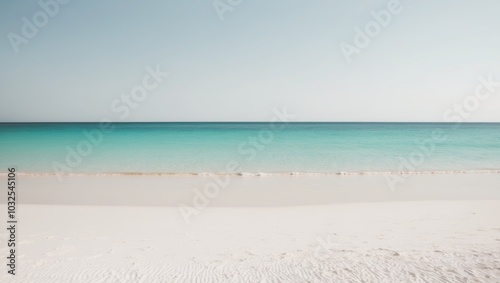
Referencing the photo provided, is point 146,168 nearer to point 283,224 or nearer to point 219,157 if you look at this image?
point 219,157

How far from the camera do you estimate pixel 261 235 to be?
6.36 m

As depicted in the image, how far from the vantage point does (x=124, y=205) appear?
9.26 meters

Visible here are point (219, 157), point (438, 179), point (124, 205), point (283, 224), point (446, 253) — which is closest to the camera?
point (446, 253)

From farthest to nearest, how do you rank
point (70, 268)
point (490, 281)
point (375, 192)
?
point (375, 192) → point (70, 268) → point (490, 281)

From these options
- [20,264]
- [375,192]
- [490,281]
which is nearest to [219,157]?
[375,192]

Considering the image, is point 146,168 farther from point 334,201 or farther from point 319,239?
point 319,239

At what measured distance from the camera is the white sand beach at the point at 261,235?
169 inches

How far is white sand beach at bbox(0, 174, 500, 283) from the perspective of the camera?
14.1ft

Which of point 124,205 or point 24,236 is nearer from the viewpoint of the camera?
point 24,236

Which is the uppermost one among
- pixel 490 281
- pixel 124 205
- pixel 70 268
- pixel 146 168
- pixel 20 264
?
pixel 146 168

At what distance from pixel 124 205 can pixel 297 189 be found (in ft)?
20.6

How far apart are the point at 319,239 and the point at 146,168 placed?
44.8 feet

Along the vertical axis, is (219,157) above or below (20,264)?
above

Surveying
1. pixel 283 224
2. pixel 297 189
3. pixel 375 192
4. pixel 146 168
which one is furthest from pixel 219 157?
pixel 283 224
